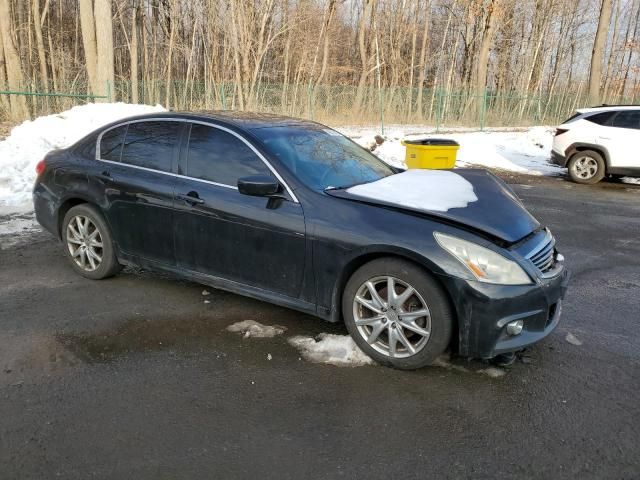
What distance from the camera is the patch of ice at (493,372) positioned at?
340 cm

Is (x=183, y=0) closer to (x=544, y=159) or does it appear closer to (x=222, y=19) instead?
(x=222, y=19)

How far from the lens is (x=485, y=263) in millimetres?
3195

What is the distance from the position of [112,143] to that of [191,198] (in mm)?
1271

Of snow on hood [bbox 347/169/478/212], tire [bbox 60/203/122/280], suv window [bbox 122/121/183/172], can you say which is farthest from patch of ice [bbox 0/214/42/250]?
snow on hood [bbox 347/169/478/212]

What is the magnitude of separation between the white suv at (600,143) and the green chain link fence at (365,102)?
14.3 m

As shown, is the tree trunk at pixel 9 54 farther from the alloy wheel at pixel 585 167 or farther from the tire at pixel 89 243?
the alloy wheel at pixel 585 167

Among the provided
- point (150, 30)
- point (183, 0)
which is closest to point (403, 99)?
point (183, 0)

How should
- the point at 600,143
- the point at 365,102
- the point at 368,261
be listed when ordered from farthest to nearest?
the point at 365,102
the point at 600,143
the point at 368,261

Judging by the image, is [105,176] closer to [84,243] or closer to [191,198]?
[84,243]

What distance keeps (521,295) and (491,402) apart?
670 mm

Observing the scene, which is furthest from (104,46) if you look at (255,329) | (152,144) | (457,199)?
(457,199)

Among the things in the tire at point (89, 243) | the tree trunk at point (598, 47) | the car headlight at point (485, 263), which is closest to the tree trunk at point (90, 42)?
the tire at point (89, 243)

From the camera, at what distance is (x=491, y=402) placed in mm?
3105

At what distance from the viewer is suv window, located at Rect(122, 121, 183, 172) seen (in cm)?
440
